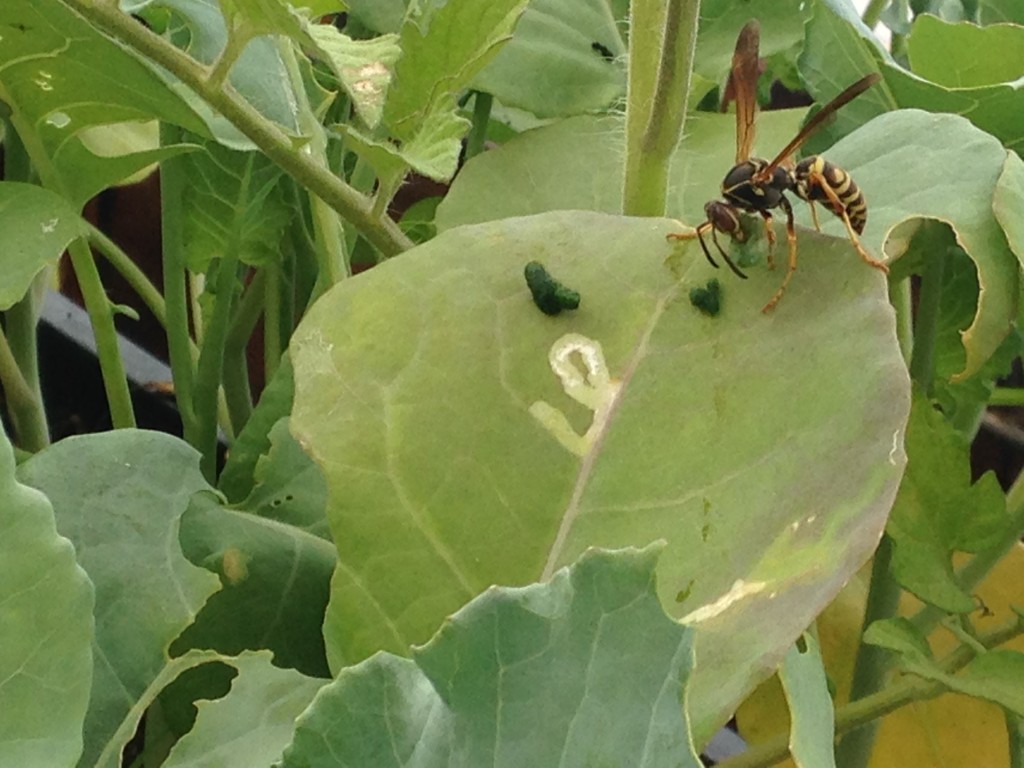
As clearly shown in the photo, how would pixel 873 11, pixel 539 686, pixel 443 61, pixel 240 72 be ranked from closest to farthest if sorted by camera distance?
pixel 539 686, pixel 443 61, pixel 240 72, pixel 873 11

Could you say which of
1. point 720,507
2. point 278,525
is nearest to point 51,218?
point 278,525

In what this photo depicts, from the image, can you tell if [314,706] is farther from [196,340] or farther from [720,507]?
[196,340]

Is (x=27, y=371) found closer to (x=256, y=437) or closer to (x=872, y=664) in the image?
(x=256, y=437)

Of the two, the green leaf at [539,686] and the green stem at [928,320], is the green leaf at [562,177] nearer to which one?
the green stem at [928,320]

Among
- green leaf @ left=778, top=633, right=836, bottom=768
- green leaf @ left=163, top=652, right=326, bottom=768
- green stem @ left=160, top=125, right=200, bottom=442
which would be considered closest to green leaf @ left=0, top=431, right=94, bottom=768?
green leaf @ left=163, top=652, right=326, bottom=768

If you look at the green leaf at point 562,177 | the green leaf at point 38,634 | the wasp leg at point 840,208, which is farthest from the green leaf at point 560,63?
the green leaf at point 38,634

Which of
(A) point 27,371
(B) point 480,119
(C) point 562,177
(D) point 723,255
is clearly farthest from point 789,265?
(A) point 27,371

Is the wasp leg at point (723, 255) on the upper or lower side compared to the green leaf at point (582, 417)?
upper
